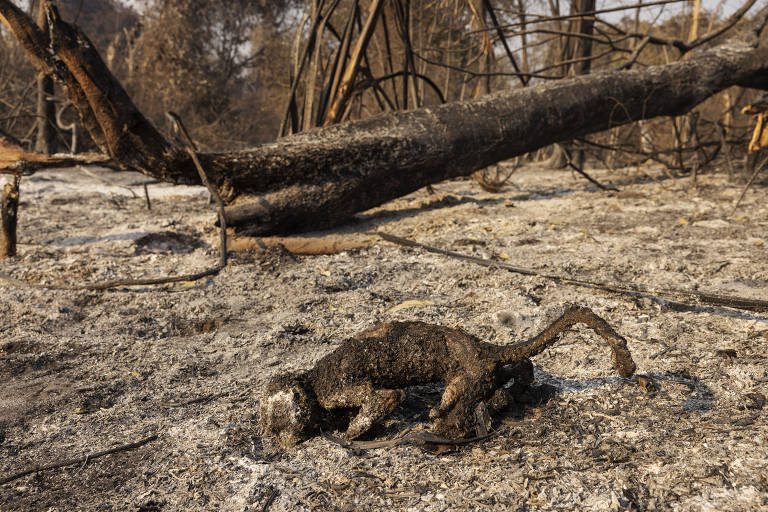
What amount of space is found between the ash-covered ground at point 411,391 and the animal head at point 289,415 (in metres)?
0.04

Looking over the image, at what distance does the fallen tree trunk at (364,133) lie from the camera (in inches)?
107

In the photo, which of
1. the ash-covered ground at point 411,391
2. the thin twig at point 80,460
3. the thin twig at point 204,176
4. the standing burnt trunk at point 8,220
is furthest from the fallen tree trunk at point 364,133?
the thin twig at point 80,460

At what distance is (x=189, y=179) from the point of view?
320 centimetres

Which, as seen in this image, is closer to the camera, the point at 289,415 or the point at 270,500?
the point at 270,500

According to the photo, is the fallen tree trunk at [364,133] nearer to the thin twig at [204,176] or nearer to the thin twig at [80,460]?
the thin twig at [204,176]

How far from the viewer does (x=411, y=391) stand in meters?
1.58

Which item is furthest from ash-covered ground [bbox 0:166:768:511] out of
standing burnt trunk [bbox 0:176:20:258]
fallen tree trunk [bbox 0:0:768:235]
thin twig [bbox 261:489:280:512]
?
fallen tree trunk [bbox 0:0:768:235]

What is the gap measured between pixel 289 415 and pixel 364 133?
2420 mm

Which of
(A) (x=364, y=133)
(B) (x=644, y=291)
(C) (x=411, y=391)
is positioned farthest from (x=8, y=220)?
(B) (x=644, y=291)

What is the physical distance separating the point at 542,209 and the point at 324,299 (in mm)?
2267

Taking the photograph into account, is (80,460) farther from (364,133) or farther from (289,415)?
(364,133)

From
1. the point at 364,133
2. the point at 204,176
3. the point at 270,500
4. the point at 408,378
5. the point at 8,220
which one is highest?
the point at 364,133

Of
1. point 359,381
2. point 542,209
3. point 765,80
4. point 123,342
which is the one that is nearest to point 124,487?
point 359,381

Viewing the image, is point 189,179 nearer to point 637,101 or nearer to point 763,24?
point 637,101
